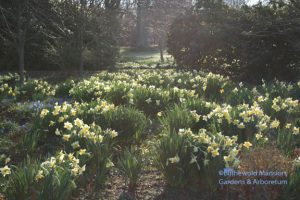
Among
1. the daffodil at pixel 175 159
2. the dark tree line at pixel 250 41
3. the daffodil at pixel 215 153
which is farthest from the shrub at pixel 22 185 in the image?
the dark tree line at pixel 250 41

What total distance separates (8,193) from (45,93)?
4.92 metres

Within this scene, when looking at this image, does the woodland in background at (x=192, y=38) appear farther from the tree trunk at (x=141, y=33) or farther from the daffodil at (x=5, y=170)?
the tree trunk at (x=141, y=33)

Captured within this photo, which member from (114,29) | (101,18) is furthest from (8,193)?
(114,29)

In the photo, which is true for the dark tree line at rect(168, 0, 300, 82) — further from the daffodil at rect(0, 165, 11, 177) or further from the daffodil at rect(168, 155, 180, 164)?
the daffodil at rect(0, 165, 11, 177)

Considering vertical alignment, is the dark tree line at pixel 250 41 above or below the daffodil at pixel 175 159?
above

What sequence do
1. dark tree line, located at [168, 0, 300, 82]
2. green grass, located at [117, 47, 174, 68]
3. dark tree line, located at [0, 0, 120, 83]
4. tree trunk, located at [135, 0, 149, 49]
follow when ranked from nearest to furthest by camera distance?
dark tree line, located at [168, 0, 300, 82], dark tree line, located at [0, 0, 120, 83], green grass, located at [117, 47, 174, 68], tree trunk, located at [135, 0, 149, 49]

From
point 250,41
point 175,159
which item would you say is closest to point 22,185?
point 175,159

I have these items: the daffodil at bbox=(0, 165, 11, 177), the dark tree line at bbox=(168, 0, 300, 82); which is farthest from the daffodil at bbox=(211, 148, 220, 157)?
the dark tree line at bbox=(168, 0, 300, 82)

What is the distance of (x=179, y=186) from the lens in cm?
355

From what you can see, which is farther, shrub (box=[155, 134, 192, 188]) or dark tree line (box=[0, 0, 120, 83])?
dark tree line (box=[0, 0, 120, 83])

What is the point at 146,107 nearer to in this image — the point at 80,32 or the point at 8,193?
the point at 8,193

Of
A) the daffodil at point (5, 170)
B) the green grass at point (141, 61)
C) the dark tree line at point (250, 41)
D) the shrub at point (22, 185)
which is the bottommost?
the green grass at point (141, 61)

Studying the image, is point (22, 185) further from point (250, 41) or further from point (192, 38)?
point (192, 38)

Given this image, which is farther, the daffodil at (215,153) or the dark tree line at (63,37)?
the dark tree line at (63,37)
